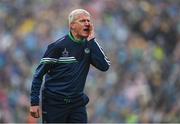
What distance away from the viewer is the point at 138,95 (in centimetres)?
1106

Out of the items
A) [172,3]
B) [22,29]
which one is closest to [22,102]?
[22,29]

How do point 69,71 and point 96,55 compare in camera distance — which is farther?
point 96,55

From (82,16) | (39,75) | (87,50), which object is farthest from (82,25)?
(39,75)

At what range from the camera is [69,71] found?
5758 mm

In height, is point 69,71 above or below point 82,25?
below

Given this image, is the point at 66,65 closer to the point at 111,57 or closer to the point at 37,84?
the point at 37,84

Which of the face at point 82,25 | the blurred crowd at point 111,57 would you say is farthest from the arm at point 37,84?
the blurred crowd at point 111,57

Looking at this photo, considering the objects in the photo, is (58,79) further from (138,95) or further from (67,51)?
(138,95)

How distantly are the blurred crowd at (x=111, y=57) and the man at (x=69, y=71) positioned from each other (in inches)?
201

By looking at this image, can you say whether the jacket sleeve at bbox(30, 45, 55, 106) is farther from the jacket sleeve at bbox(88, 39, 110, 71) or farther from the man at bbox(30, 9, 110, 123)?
the jacket sleeve at bbox(88, 39, 110, 71)

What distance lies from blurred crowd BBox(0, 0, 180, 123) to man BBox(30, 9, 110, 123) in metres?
5.09

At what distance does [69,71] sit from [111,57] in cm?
538

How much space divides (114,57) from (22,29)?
4.77 feet

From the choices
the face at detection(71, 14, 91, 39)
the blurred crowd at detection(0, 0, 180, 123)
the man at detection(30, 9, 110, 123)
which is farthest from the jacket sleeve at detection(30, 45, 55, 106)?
the blurred crowd at detection(0, 0, 180, 123)
